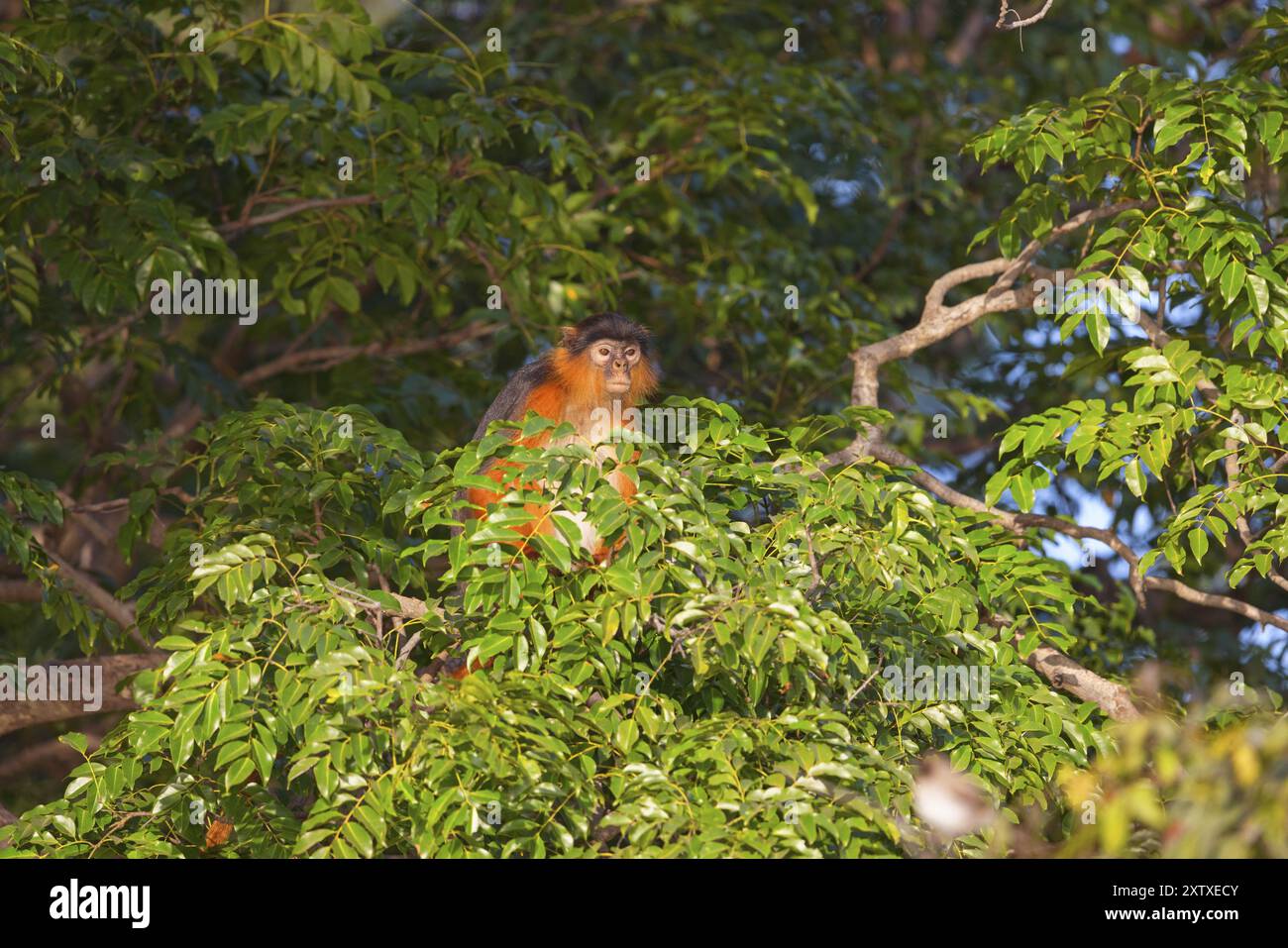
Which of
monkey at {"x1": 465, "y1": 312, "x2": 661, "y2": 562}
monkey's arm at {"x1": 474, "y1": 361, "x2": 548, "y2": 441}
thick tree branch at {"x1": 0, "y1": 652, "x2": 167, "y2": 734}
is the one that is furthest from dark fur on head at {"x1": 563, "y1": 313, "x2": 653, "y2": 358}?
thick tree branch at {"x1": 0, "y1": 652, "x2": 167, "y2": 734}

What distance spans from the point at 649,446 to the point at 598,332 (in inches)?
101

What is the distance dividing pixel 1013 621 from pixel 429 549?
2335 millimetres

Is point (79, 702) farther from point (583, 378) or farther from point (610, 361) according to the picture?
point (610, 361)

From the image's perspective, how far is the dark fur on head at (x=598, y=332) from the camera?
7.38m

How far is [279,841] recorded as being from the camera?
4.67 m

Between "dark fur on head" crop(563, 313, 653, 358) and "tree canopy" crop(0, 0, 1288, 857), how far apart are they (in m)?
0.62

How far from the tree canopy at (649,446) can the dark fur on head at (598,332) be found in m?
0.62

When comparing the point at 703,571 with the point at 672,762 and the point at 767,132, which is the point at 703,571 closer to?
the point at 672,762

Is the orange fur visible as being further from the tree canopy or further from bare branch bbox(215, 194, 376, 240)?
bare branch bbox(215, 194, 376, 240)

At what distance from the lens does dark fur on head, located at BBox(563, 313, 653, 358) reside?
24.2ft

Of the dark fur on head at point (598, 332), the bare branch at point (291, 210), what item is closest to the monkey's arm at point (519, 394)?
the dark fur on head at point (598, 332)

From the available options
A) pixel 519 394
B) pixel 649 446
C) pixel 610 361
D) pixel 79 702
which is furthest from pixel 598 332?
pixel 79 702

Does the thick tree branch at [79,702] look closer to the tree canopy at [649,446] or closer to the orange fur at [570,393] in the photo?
the tree canopy at [649,446]

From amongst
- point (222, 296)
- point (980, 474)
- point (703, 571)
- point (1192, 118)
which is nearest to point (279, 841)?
point (703, 571)
